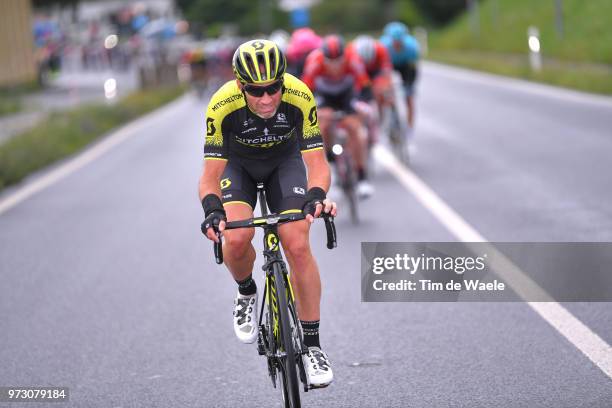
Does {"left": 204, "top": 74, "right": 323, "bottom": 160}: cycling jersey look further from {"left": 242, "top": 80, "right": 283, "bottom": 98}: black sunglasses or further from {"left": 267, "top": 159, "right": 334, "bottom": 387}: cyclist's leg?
{"left": 267, "top": 159, "right": 334, "bottom": 387}: cyclist's leg

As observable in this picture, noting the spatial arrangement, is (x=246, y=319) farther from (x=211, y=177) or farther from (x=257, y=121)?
(x=257, y=121)

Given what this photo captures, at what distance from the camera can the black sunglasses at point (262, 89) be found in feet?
16.7

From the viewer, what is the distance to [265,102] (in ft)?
17.0

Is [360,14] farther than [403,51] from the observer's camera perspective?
Yes

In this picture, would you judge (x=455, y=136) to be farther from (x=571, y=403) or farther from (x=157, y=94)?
(x=157, y=94)

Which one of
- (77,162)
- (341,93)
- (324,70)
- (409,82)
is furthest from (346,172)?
(77,162)

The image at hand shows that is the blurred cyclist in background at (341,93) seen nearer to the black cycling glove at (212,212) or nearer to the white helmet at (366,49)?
the white helmet at (366,49)

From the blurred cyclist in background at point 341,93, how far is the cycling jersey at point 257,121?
5462 millimetres

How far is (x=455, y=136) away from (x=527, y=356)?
12.5 m

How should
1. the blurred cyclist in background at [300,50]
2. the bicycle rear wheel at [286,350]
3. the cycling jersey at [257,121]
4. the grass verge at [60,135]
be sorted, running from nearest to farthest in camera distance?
the bicycle rear wheel at [286,350], the cycling jersey at [257,121], the blurred cyclist in background at [300,50], the grass verge at [60,135]

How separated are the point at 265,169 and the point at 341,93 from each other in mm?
5776

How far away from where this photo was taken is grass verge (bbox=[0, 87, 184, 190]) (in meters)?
15.9


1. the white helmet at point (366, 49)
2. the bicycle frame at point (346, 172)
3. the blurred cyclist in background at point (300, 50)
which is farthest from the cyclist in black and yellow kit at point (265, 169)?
the blurred cyclist in background at point (300, 50)

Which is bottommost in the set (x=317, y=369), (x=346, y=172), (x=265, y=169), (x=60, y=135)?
(x=60, y=135)
